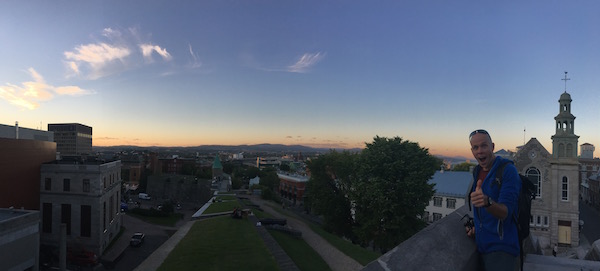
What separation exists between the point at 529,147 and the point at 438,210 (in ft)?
46.7

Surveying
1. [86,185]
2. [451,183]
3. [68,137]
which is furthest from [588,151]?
[68,137]

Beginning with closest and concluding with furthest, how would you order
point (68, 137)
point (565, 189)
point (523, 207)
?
point (523, 207) < point (565, 189) < point (68, 137)

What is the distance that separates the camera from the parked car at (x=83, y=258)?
30.6m

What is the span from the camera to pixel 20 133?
48.7m

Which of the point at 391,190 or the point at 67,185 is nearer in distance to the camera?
the point at 391,190

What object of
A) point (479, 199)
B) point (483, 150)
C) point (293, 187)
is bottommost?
point (293, 187)

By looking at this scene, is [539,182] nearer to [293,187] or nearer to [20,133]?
[293,187]

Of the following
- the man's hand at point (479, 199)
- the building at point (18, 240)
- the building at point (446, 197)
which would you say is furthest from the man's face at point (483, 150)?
the building at point (446, 197)

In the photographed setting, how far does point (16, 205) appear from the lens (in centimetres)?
3294

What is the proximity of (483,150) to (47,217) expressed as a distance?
145 feet

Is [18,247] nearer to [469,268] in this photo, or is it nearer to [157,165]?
[469,268]

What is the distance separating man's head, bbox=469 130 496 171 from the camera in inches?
147

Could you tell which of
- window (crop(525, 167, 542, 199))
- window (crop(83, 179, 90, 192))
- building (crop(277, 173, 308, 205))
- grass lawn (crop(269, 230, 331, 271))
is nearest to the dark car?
window (crop(83, 179, 90, 192))

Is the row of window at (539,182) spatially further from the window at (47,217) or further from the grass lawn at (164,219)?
the window at (47,217)
